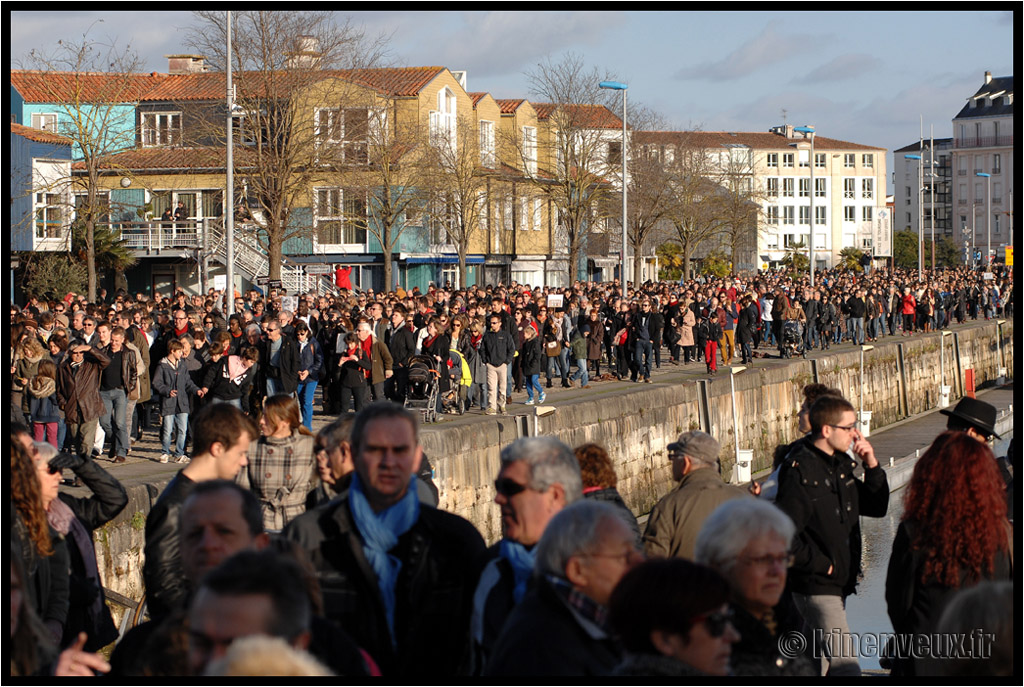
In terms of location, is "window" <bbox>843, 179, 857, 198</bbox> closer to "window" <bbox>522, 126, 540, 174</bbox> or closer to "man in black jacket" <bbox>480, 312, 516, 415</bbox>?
"window" <bbox>522, 126, 540, 174</bbox>

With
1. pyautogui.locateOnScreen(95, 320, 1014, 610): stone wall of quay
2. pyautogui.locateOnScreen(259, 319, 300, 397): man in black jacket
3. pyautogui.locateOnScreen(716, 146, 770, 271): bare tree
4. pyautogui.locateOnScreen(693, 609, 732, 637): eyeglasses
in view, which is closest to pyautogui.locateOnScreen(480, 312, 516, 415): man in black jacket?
pyautogui.locateOnScreen(95, 320, 1014, 610): stone wall of quay

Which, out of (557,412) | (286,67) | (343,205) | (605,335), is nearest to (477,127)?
(343,205)

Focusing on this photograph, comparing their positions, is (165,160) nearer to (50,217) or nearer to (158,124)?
(158,124)

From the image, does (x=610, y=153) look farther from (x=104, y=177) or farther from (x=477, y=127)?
(x=104, y=177)

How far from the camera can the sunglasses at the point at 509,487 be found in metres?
4.71

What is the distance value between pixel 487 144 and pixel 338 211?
1106 centimetres

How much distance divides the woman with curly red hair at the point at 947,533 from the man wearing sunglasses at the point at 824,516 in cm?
109

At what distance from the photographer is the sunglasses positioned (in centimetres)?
471

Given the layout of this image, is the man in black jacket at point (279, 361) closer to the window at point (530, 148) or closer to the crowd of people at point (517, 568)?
the crowd of people at point (517, 568)

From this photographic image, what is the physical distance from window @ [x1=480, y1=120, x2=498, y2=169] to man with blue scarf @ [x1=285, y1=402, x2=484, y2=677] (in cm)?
4947

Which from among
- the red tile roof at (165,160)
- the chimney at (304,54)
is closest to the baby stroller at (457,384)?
the chimney at (304,54)

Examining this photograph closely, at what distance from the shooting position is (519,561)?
4.43 metres

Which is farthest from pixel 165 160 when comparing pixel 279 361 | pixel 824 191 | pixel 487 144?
pixel 824 191

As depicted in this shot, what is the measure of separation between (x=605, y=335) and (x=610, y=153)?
2688 centimetres
